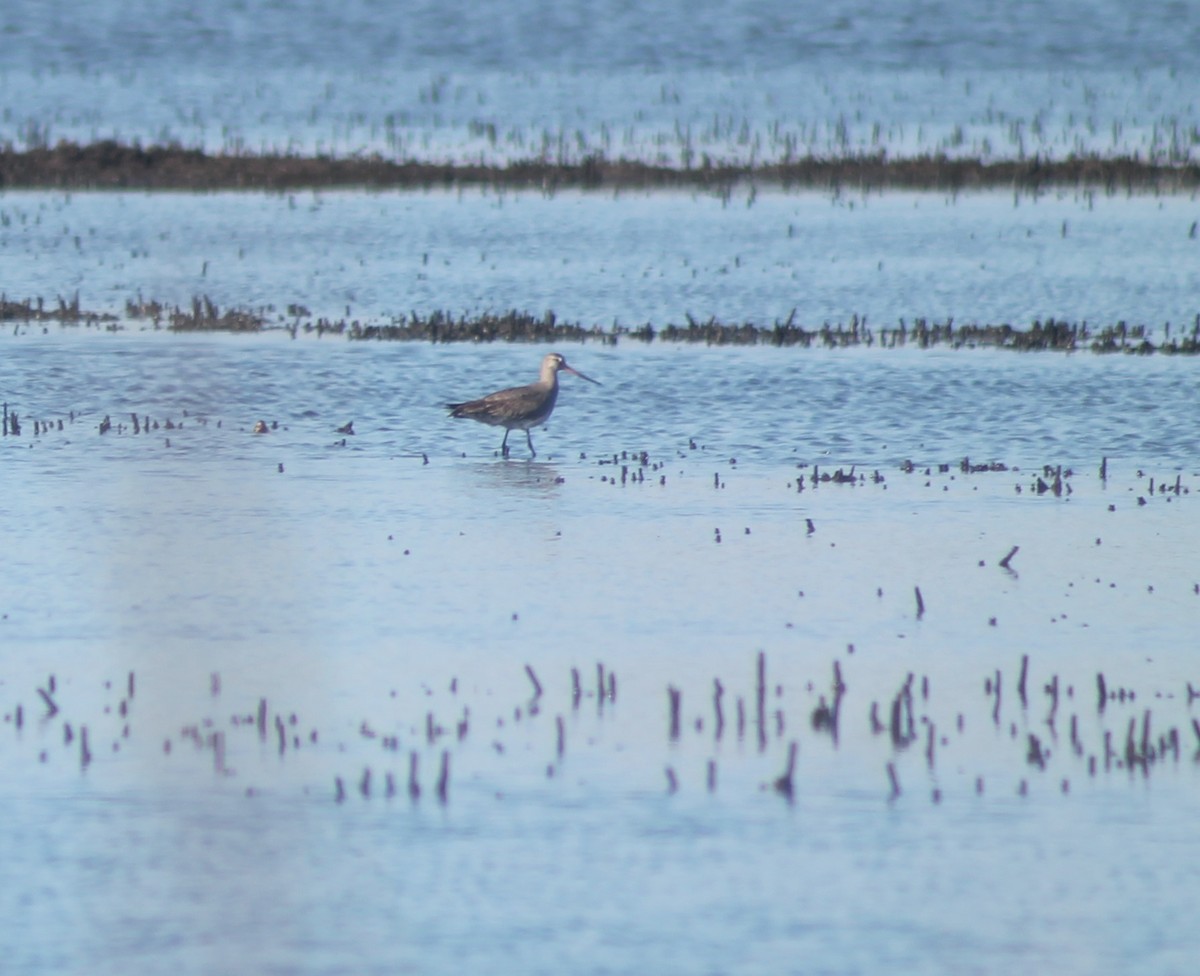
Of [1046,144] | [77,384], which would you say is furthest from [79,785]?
[1046,144]

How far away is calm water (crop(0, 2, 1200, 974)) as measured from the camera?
24.7 ft

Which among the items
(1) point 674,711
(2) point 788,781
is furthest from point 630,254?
(2) point 788,781

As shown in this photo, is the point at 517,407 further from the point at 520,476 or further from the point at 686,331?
the point at 686,331

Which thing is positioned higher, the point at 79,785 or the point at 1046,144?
the point at 1046,144

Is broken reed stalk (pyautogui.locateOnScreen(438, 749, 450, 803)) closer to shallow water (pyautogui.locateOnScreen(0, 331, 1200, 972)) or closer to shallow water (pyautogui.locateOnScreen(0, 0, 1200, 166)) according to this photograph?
shallow water (pyautogui.locateOnScreen(0, 331, 1200, 972))

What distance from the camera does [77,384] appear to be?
67.2ft

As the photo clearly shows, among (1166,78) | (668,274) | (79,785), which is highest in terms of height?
(1166,78)

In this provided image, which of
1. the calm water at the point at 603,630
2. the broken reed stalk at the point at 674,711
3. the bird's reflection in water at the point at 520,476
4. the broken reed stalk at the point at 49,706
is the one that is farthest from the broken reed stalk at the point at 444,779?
the bird's reflection in water at the point at 520,476

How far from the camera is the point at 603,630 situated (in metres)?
11.2

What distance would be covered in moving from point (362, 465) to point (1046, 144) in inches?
1162

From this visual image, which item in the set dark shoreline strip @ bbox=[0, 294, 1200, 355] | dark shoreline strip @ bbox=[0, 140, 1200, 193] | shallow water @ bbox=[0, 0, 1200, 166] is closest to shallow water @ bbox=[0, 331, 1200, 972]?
dark shoreline strip @ bbox=[0, 294, 1200, 355]

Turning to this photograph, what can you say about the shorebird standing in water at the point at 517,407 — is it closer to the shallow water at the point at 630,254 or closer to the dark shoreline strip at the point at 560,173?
the shallow water at the point at 630,254

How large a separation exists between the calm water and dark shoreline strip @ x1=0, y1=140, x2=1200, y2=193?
8370mm

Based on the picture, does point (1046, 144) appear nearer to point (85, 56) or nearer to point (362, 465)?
point (362, 465)
